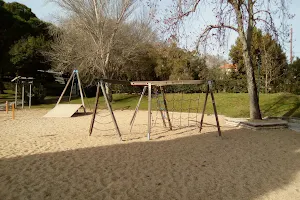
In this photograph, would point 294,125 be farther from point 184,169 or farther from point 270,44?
point 270,44

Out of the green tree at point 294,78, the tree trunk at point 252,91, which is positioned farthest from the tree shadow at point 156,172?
the green tree at point 294,78

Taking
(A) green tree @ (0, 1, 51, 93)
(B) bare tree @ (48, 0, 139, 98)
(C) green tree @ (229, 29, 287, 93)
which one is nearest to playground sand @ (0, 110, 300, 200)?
(B) bare tree @ (48, 0, 139, 98)

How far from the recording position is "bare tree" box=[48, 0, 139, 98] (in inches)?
717

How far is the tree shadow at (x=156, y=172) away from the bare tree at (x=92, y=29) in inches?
537

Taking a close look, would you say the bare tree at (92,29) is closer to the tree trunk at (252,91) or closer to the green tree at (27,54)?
the green tree at (27,54)

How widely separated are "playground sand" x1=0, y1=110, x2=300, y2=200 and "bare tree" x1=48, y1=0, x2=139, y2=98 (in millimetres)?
12120

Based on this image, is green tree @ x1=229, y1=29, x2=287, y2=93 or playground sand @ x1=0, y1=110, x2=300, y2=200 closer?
playground sand @ x1=0, y1=110, x2=300, y2=200

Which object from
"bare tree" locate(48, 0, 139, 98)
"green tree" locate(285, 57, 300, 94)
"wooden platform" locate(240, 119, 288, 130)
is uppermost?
"bare tree" locate(48, 0, 139, 98)

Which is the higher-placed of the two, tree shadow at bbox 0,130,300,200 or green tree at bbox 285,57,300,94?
green tree at bbox 285,57,300,94

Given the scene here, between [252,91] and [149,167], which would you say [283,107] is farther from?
[149,167]

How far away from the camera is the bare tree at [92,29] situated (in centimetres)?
1820

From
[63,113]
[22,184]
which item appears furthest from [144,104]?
[22,184]

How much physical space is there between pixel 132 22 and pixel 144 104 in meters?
7.23

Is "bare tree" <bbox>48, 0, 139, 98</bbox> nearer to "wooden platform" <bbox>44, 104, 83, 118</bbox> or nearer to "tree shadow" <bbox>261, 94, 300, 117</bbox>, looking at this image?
"wooden platform" <bbox>44, 104, 83, 118</bbox>
